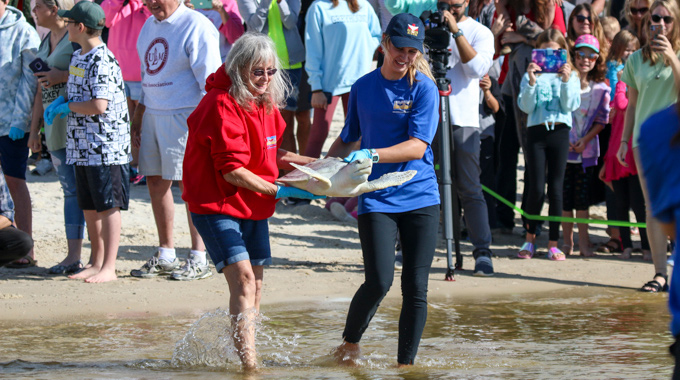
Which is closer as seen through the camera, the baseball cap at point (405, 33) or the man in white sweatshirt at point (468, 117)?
the baseball cap at point (405, 33)

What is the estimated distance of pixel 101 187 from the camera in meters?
6.96

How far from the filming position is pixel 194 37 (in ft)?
22.9

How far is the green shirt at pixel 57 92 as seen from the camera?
730 cm

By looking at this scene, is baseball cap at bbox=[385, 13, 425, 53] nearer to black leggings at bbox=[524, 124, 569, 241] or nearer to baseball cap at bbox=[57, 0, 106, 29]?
baseball cap at bbox=[57, 0, 106, 29]

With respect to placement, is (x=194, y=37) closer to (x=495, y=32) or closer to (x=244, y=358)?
(x=244, y=358)

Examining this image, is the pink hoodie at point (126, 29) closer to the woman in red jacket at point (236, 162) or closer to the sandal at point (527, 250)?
the sandal at point (527, 250)

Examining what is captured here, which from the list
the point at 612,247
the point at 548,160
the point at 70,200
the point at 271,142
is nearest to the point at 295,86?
the point at 548,160

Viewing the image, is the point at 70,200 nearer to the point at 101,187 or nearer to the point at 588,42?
the point at 101,187

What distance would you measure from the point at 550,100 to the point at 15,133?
479 cm

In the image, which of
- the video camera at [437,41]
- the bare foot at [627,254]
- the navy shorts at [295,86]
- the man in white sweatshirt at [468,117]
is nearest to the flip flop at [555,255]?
the bare foot at [627,254]

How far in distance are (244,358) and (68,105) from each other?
3048mm

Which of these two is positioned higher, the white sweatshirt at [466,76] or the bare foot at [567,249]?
the white sweatshirt at [466,76]

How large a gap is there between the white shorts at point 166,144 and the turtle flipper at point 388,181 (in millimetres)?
2878

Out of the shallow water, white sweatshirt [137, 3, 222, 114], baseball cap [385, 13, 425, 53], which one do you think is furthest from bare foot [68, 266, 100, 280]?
baseball cap [385, 13, 425, 53]
